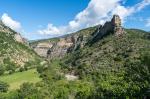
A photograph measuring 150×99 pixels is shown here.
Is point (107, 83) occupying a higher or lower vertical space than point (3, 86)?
higher

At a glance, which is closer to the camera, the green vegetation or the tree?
the green vegetation

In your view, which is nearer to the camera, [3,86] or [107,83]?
[107,83]

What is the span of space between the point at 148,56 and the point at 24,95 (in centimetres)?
9395

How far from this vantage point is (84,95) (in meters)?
128

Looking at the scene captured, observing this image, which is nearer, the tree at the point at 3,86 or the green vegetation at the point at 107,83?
the green vegetation at the point at 107,83

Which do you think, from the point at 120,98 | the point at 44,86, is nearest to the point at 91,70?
the point at 44,86

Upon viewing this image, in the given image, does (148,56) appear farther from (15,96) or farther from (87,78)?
(87,78)

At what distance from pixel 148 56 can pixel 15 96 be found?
308 ft

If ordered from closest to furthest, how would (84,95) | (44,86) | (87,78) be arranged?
(84,95) → (44,86) → (87,78)

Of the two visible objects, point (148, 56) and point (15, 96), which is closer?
point (148, 56)

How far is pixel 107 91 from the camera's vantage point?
105812mm

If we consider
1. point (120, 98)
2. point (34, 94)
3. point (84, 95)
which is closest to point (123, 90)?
point (120, 98)

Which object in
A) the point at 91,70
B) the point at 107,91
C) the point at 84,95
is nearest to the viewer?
the point at 107,91

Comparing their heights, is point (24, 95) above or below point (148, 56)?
below
